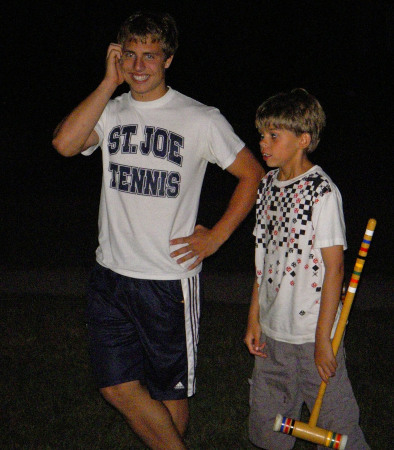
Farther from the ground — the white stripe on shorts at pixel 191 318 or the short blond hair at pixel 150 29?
the short blond hair at pixel 150 29

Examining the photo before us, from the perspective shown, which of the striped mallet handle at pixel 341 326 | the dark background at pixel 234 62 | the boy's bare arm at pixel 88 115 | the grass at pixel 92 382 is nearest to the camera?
the striped mallet handle at pixel 341 326

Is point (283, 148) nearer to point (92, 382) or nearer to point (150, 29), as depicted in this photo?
point (150, 29)

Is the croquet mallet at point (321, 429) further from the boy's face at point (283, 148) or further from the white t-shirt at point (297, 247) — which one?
the boy's face at point (283, 148)

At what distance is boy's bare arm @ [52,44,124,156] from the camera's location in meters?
3.28

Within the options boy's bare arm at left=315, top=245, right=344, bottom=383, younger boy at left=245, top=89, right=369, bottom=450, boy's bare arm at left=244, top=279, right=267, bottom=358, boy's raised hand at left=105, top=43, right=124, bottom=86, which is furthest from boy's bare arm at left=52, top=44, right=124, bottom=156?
boy's bare arm at left=315, top=245, right=344, bottom=383

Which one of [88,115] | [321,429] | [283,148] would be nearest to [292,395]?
[321,429]

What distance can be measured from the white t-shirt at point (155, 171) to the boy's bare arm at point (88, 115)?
0.42 feet

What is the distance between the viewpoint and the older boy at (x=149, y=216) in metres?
3.32

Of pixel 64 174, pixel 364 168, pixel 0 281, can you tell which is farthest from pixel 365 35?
pixel 0 281

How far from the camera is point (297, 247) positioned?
306 cm

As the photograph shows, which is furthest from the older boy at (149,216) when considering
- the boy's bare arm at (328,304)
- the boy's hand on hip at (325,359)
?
the boy's hand on hip at (325,359)

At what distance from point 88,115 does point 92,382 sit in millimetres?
2451

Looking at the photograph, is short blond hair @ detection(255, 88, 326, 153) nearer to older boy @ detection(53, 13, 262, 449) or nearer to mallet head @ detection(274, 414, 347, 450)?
older boy @ detection(53, 13, 262, 449)

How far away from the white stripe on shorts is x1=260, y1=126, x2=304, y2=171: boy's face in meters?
0.78
